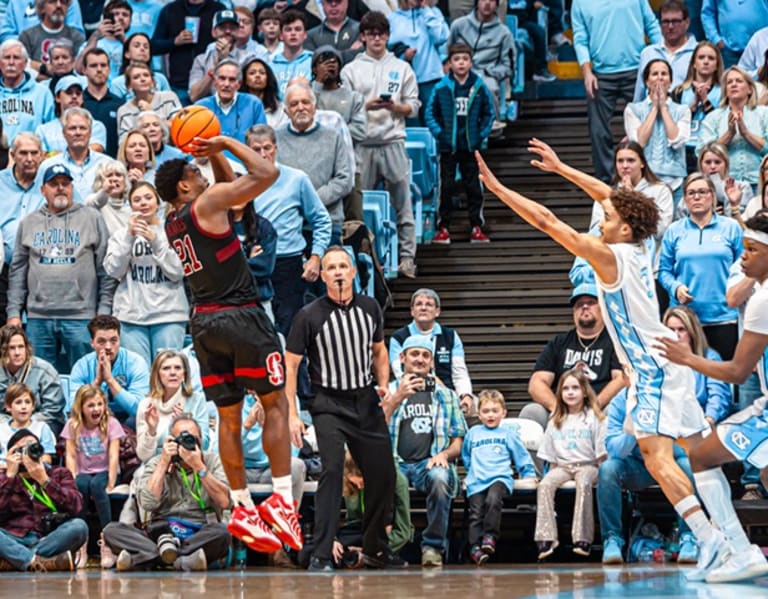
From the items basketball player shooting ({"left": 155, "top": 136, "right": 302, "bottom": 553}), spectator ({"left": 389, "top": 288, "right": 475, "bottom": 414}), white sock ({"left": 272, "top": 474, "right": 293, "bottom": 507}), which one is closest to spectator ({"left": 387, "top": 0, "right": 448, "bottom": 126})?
spectator ({"left": 389, "top": 288, "right": 475, "bottom": 414})

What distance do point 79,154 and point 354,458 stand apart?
14.8 feet

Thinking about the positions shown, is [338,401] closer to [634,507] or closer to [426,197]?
[634,507]

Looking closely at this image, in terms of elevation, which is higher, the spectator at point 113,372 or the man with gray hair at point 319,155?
the man with gray hair at point 319,155

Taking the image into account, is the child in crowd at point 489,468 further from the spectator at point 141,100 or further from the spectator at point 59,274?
the spectator at point 141,100

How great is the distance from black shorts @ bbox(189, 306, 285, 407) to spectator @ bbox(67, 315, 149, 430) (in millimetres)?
3007

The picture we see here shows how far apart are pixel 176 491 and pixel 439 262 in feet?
15.5

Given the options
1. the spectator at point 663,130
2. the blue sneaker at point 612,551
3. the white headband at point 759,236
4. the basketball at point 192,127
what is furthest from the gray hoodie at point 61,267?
the white headband at point 759,236

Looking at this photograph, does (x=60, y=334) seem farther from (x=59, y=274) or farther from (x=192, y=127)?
(x=192, y=127)

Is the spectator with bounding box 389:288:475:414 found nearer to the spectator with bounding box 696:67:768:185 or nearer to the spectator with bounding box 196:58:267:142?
the spectator with bounding box 196:58:267:142

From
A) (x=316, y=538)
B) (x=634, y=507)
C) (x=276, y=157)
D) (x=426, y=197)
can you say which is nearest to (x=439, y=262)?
(x=426, y=197)

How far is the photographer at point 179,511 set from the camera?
10844mm

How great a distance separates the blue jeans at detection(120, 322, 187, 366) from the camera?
41.0 ft

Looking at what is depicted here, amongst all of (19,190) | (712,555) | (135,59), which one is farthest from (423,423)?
(135,59)

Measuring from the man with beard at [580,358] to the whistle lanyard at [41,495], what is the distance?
3.71 meters
